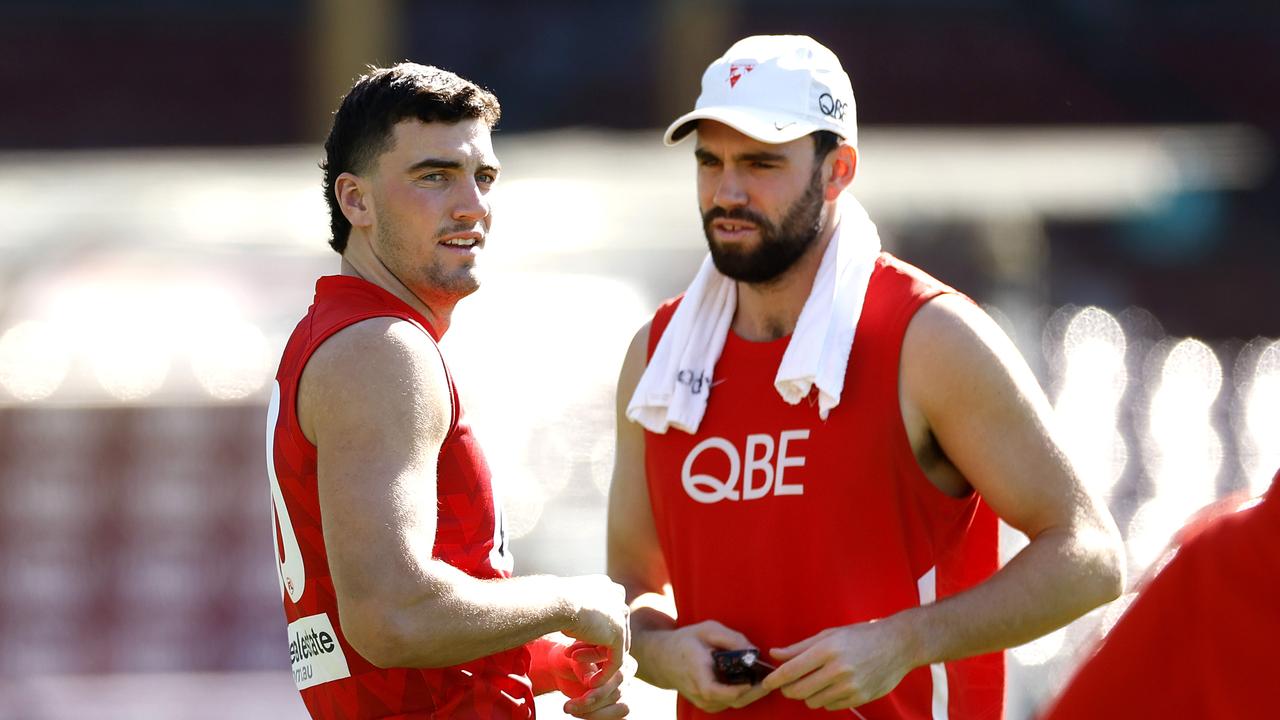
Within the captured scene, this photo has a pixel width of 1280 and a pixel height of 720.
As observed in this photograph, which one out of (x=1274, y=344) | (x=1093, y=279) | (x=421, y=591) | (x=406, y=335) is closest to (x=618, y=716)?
(x=421, y=591)

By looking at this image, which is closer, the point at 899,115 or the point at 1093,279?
the point at 1093,279

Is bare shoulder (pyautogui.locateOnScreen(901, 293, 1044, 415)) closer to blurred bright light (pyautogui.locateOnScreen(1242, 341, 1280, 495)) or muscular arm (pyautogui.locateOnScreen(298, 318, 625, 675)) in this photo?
muscular arm (pyautogui.locateOnScreen(298, 318, 625, 675))

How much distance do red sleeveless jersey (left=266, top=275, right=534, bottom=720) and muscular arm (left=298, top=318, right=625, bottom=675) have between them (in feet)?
0.20

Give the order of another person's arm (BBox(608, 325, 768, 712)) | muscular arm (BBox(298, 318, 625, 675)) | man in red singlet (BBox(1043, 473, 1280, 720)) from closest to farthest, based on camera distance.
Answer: man in red singlet (BBox(1043, 473, 1280, 720)), muscular arm (BBox(298, 318, 625, 675)), another person's arm (BBox(608, 325, 768, 712))

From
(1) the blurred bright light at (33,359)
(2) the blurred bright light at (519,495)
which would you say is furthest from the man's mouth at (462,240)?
(1) the blurred bright light at (33,359)

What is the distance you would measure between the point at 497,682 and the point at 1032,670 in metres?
4.32

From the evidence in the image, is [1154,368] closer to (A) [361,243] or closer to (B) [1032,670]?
(B) [1032,670]

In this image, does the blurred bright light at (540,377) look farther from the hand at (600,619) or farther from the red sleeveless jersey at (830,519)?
the hand at (600,619)

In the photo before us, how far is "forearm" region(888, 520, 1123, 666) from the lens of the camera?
8.93 feet

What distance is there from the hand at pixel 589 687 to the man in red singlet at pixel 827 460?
0.48ft

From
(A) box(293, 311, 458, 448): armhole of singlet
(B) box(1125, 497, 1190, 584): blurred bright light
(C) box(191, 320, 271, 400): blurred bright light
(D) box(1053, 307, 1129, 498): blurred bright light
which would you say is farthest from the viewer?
(D) box(1053, 307, 1129, 498): blurred bright light

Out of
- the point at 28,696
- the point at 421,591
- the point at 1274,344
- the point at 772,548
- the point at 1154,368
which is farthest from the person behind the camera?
the point at 1274,344

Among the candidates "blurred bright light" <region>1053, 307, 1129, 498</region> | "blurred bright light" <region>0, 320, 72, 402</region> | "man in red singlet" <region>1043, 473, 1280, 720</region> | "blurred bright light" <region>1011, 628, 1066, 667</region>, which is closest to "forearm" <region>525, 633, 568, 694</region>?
"man in red singlet" <region>1043, 473, 1280, 720</region>

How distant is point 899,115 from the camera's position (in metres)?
16.2
